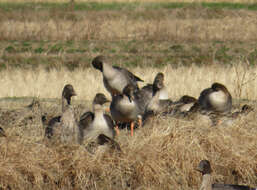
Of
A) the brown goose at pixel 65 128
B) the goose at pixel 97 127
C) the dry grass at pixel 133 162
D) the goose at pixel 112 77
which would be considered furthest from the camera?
the goose at pixel 112 77

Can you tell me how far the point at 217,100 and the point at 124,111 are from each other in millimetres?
1825

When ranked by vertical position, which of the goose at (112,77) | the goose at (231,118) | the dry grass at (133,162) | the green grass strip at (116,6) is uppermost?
the green grass strip at (116,6)

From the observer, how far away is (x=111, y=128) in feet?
27.5

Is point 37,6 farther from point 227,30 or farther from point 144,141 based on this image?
point 144,141

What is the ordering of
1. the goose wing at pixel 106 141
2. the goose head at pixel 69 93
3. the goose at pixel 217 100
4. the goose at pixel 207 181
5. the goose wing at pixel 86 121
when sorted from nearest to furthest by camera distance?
the goose at pixel 207 181
the goose wing at pixel 106 141
the goose head at pixel 69 93
the goose wing at pixel 86 121
the goose at pixel 217 100

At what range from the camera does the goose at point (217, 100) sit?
9.95 metres

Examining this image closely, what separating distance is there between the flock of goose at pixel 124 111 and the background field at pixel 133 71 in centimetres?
29

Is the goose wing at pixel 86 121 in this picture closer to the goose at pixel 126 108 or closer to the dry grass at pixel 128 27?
the goose at pixel 126 108

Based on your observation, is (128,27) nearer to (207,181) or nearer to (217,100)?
(217,100)

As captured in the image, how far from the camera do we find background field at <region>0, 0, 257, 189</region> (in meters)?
7.21

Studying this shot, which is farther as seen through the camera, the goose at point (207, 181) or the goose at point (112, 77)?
the goose at point (112, 77)

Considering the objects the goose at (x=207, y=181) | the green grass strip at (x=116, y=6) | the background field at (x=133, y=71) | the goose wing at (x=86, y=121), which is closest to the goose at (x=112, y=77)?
the background field at (x=133, y=71)

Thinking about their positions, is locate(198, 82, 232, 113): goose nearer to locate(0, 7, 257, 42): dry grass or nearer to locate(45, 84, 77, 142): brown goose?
locate(45, 84, 77, 142): brown goose

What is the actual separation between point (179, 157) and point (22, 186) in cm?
215
